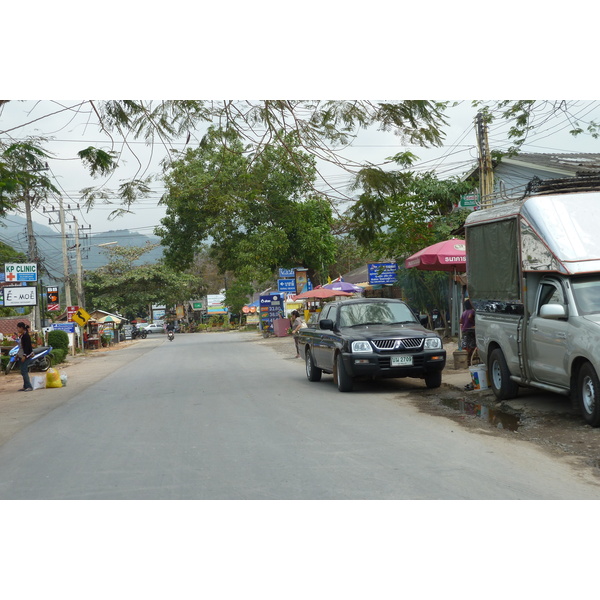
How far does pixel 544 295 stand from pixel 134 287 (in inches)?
2963

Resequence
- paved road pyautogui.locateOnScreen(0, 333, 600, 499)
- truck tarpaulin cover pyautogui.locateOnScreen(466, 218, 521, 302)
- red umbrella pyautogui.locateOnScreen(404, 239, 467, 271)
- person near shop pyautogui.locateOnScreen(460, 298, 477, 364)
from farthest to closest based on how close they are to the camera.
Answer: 1. red umbrella pyautogui.locateOnScreen(404, 239, 467, 271)
2. person near shop pyautogui.locateOnScreen(460, 298, 477, 364)
3. truck tarpaulin cover pyautogui.locateOnScreen(466, 218, 521, 302)
4. paved road pyautogui.locateOnScreen(0, 333, 600, 499)

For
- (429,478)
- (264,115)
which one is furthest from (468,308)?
(429,478)

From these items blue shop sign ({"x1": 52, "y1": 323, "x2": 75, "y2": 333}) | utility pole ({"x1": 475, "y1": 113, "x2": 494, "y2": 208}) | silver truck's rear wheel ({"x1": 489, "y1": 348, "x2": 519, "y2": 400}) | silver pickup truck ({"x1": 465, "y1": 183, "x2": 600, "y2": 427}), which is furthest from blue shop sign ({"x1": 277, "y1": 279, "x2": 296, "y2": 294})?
silver truck's rear wheel ({"x1": 489, "y1": 348, "x2": 519, "y2": 400})

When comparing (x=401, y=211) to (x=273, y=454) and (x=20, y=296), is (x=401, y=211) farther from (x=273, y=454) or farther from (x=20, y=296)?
(x=20, y=296)

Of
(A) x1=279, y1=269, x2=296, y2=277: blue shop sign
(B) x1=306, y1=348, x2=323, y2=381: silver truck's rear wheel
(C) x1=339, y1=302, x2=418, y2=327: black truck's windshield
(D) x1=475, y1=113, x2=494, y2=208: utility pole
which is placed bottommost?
(B) x1=306, y1=348, x2=323, y2=381: silver truck's rear wheel

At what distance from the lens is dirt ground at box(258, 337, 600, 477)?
8.18 meters

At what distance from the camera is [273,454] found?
822 centimetres

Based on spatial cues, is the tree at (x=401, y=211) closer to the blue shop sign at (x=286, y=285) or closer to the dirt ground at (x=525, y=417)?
the dirt ground at (x=525, y=417)

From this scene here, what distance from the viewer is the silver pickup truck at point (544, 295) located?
30.2ft

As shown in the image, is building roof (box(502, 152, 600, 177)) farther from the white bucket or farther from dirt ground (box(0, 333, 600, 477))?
the white bucket

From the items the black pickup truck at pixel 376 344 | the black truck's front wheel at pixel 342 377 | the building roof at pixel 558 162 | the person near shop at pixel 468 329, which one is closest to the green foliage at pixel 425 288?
the building roof at pixel 558 162

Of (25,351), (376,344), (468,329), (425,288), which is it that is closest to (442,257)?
(468,329)

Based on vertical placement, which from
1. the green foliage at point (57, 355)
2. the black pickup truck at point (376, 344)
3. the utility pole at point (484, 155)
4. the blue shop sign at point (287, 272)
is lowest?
the green foliage at point (57, 355)

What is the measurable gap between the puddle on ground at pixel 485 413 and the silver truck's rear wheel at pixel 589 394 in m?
0.94
